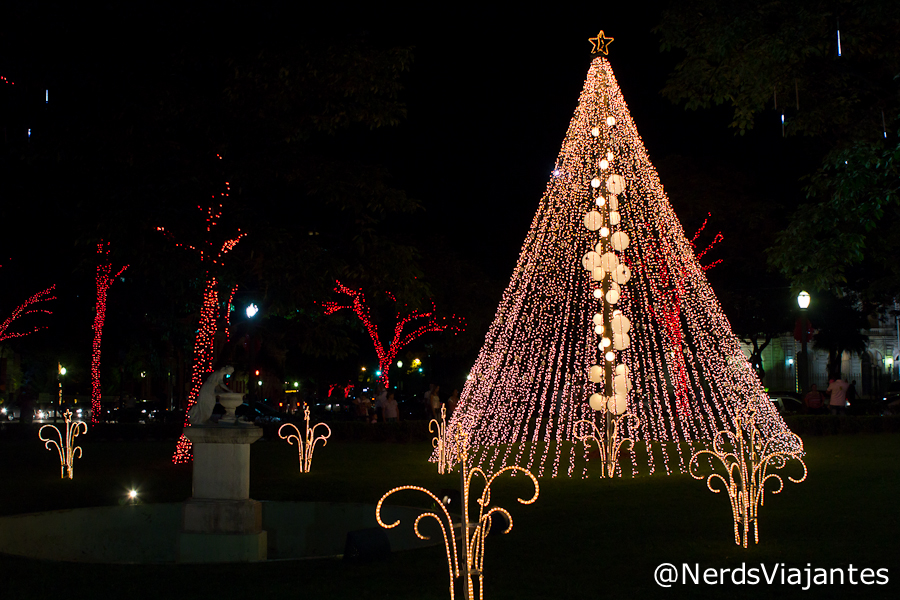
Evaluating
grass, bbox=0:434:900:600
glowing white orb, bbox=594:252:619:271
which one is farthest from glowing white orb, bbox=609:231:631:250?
grass, bbox=0:434:900:600

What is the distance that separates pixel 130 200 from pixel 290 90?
3.97 m

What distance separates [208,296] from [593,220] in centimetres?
801

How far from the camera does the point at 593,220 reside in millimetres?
17344

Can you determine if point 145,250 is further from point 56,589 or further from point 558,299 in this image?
point 56,589

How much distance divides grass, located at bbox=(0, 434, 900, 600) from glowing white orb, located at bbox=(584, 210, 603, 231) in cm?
448

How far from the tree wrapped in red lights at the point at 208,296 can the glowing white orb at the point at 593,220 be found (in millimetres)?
6493

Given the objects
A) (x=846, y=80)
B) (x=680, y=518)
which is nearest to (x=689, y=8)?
(x=846, y=80)

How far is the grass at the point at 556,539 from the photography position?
7656 mm

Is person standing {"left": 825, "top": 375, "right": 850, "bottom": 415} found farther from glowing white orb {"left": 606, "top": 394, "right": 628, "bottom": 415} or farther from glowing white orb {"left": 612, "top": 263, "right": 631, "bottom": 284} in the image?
glowing white orb {"left": 612, "top": 263, "right": 631, "bottom": 284}

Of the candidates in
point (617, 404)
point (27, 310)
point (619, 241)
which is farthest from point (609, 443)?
point (27, 310)

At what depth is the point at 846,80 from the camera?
1639 centimetres

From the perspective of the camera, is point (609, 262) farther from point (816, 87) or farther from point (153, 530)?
point (153, 530)

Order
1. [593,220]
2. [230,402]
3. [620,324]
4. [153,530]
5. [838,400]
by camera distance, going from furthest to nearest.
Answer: [838,400] → [620,324] → [593,220] → [153,530] → [230,402]

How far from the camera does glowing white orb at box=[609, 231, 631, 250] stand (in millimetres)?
17328
